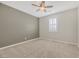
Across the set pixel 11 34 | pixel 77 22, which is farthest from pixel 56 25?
pixel 11 34

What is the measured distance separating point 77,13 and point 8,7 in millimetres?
3993

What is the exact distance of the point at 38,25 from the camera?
6.57 metres

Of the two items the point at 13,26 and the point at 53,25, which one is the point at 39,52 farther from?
the point at 53,25

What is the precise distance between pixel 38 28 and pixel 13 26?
9.89ft

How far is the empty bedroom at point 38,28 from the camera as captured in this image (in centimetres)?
299

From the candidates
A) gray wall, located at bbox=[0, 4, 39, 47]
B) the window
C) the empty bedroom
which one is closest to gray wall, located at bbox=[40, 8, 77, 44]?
the empty bedroom

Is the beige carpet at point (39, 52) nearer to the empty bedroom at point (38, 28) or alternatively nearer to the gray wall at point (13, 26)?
the empty bedroom at point (38, 28)

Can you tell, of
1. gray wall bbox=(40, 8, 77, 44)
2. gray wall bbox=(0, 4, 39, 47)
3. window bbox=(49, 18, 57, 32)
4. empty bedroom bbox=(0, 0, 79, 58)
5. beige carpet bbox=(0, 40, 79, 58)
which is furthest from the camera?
window bbox=(49, 18, 57, 32)

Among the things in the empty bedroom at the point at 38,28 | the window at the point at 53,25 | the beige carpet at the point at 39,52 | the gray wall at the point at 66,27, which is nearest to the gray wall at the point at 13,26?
the empty bedroom at the point at 38,28

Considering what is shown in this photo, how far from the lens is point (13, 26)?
3.92m

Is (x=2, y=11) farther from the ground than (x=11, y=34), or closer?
farther from the ground

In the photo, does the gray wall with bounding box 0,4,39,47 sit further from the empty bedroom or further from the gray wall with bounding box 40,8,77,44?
the gray wall with bounding box 40,8,77,44

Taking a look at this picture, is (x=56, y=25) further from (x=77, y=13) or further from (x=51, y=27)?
(x=77, y=13)

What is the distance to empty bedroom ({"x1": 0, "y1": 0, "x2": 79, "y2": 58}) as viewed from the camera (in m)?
2.99
